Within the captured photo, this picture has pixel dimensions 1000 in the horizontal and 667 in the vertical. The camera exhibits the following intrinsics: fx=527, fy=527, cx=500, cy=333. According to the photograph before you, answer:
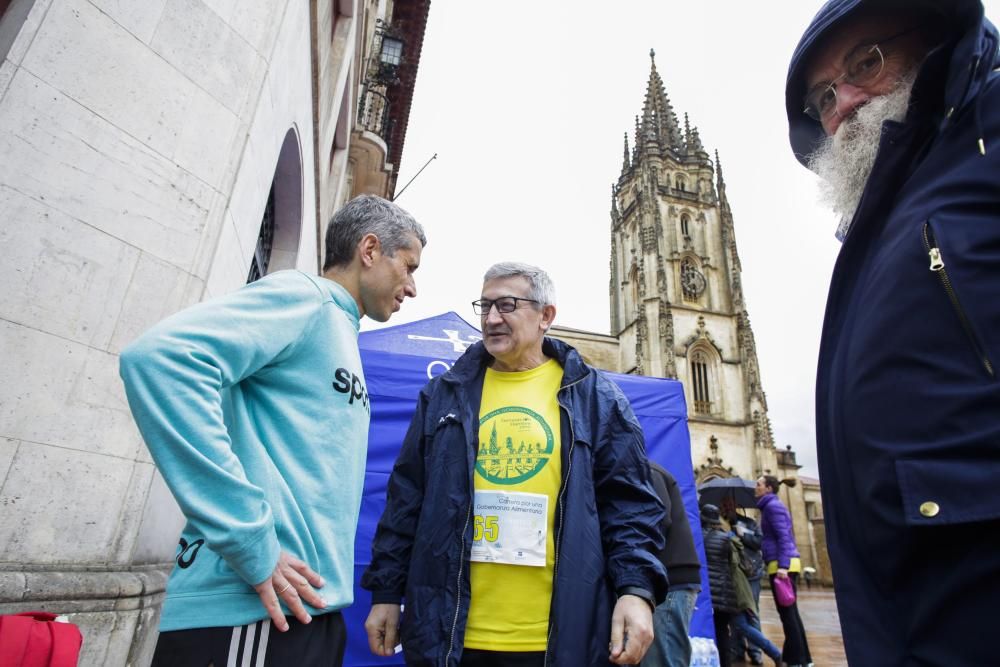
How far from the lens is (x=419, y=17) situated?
1359 centimetres

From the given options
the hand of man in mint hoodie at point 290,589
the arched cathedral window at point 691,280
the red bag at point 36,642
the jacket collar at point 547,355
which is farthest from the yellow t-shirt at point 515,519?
the arched cathedral window at point 691,280

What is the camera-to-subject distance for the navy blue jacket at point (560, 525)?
1916 mm

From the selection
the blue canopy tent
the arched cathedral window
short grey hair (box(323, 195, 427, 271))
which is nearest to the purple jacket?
the blue canopy tent

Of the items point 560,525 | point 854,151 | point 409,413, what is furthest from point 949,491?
point 409,413

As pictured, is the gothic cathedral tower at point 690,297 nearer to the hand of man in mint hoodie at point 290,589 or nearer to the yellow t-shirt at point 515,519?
the yellow t-shirt at point 515,519

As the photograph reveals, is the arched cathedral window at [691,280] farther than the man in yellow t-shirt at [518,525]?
Yes

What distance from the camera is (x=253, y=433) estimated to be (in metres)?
1.44

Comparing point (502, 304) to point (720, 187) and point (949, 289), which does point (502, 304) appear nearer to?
point (949, 289)

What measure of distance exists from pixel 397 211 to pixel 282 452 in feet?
3.42

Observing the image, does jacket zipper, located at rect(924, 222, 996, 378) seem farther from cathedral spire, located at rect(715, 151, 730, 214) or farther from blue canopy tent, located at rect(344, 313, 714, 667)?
cathedral spire, located at rect(715, 151, 730, 214)

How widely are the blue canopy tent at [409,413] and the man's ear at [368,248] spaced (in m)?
2.44

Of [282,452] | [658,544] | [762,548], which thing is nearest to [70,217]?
[282,452]

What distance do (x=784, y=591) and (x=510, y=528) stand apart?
5.96 meters

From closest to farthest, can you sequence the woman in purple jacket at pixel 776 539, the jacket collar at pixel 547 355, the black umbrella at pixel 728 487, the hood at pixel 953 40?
the hood at pixel 953 40, the jacket collar at pixel 547 355, the woman in purple jacket at pixel 776 539, the black umbrella at pixel 728 487
